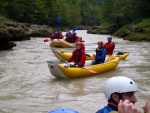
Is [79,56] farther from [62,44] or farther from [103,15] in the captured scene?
[103,15]

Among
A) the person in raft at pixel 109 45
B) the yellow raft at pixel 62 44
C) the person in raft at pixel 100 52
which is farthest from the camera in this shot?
the yellow raft at pixel 62 44

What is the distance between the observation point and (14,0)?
165 ft

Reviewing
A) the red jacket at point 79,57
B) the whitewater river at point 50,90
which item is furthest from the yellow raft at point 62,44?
the red jacket at point 79,57

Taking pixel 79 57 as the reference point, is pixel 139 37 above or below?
below

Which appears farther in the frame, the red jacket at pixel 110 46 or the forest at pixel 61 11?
the forest at pixel 61 11

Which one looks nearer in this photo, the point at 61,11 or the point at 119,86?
the point at 119,86

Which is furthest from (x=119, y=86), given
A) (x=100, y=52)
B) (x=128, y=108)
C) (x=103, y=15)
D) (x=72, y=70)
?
(x=103, y=15)

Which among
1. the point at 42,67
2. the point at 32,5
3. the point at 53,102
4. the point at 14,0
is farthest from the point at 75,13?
the point at 53,102

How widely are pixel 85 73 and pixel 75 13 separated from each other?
7825cm

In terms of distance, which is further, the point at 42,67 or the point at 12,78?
the point at 42,67

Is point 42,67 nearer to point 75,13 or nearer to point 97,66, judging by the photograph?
point 97,66

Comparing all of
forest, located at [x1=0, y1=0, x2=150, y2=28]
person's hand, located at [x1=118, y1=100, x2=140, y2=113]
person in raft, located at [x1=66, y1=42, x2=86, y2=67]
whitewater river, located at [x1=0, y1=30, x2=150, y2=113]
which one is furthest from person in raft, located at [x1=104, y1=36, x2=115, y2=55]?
person's hand, located at [x1=118, y1=100, x2=140, y2=113]

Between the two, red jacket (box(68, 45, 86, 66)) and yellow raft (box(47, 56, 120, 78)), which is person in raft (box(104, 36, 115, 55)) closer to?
yellow raft (box(47, 56, 120, 78))

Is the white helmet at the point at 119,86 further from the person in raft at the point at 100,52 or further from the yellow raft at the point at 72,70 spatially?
the person in raft at the point at 100,52
